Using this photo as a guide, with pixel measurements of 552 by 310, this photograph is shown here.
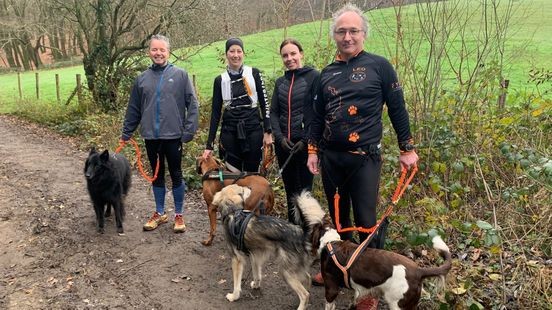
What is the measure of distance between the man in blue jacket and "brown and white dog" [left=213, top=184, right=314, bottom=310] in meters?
1.09

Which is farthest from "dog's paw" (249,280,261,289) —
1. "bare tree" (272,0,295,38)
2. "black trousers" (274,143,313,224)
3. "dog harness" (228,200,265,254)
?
"bare tree" (272,0,295,38)

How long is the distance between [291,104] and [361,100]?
1.16 m

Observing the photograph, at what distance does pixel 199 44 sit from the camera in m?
13.1

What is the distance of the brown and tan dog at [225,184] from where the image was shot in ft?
14.5

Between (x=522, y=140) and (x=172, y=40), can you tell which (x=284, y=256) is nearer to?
(x=522, y=140)

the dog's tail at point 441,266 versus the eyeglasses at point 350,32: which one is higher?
the eyeglasses at point 350,32

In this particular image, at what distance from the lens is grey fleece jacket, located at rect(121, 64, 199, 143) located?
4.64 m

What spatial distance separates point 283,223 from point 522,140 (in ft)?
10.0

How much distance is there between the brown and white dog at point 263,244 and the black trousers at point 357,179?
1.65 ft

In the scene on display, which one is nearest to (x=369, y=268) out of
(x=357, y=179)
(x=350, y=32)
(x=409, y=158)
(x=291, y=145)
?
(x=357, y=179)

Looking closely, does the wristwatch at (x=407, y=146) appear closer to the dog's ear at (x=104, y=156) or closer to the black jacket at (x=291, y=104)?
the black jacket at (x=291, y=104)

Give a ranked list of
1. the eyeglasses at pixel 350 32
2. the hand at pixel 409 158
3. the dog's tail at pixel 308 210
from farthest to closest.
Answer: the dog's tail at pixel 308 210, the hand at pixel 409 158, the eyeglasses at pixel 350 32

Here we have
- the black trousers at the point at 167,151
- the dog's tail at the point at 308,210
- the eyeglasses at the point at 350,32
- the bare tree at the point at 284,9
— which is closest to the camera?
the eyeglasses at the point at 350,32

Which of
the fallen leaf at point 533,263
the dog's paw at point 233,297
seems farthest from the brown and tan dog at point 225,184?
the fallen leaf at point 533,263
